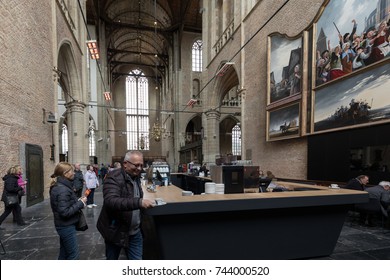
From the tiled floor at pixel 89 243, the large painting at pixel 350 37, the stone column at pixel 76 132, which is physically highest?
the large painting at pixel 350 37

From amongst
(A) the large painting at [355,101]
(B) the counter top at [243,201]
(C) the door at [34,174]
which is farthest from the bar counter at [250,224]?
(C) the door at [34,174]

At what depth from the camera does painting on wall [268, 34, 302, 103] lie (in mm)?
7680

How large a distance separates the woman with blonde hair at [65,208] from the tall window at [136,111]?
35583mm

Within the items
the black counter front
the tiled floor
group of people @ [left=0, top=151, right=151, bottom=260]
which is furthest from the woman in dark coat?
the black counter front

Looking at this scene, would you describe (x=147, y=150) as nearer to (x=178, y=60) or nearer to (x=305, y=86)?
(x=178, y=60)

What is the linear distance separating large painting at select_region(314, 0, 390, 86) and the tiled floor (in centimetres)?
389

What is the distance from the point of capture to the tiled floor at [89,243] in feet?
10.9

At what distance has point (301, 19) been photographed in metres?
7.61

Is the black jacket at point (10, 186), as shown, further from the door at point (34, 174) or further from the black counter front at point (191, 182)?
the black counter front at point (191, 182)

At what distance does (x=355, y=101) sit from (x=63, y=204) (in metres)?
6.61

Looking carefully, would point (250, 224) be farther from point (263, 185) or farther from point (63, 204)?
point (63, 204)

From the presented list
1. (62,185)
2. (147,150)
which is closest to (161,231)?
(62,185)

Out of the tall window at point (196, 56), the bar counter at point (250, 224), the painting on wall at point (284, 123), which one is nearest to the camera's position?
the bar counter at point (250, 224)

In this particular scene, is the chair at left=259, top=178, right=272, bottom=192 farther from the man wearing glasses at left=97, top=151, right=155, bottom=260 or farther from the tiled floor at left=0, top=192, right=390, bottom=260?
the man wearing glasses at left=97, top=151, right=155, bottom=260
